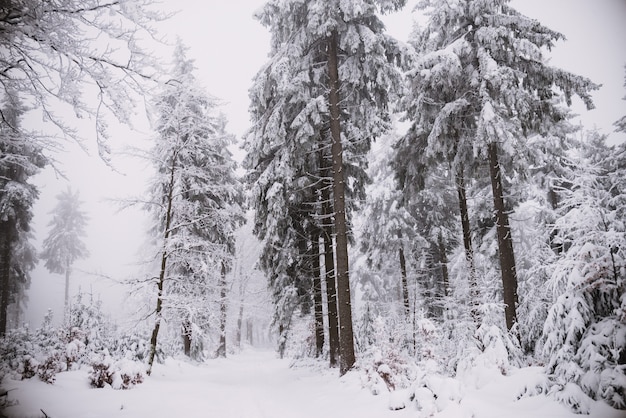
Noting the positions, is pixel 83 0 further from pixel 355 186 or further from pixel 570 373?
pixel 355 186

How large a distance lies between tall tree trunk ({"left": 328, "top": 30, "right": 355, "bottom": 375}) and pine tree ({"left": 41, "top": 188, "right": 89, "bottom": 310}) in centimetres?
3711

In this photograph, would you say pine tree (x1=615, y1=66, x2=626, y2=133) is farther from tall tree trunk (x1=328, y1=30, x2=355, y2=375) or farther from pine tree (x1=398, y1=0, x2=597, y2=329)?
tall tree trunk (x1=328, y1=30, x2=355, y2=375)

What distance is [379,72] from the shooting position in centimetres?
1080

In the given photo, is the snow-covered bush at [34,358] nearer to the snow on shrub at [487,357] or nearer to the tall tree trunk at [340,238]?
the tall tree trunk at [340,238]

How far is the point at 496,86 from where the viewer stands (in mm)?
10180

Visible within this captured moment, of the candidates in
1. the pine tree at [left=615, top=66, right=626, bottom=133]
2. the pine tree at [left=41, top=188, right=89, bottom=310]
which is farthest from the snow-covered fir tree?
the pine tree at [left=41, top=188, right=89, bottom=310]

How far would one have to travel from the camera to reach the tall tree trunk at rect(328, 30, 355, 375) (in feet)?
33.3

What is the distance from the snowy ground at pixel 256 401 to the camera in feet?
16.2

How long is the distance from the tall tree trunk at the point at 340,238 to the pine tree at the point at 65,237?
122 feet

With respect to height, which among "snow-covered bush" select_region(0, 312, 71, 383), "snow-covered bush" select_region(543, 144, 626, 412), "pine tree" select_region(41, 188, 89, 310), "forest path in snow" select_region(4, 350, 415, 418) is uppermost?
"pine tree" select_region(41, 188, 89, 310)

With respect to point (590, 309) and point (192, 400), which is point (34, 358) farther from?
point (590, 309)

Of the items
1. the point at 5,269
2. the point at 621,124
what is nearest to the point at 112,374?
the point at 5,269

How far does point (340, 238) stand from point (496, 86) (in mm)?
6690

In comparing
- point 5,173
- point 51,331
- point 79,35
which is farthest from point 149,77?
point 5,173
